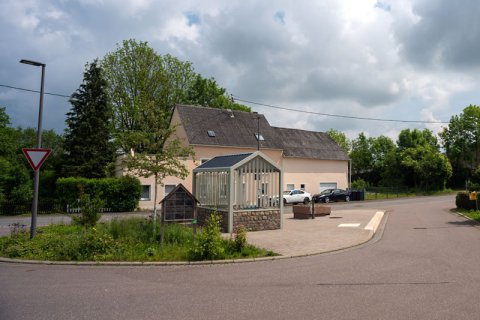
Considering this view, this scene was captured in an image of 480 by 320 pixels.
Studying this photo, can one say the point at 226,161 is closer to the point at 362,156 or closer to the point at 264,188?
the point at 264,188

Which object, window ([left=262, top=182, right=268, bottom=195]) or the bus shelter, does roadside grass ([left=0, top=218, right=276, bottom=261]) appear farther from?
window ([left=262, top=182, right=268, bottom=195])

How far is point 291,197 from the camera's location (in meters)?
37.1

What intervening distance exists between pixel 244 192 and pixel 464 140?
62.5m

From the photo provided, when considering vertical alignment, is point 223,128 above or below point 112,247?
above

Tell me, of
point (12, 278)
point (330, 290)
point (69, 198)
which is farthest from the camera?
point (69, 198)

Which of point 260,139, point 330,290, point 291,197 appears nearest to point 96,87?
point 260,139

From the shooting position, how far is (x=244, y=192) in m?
16.0

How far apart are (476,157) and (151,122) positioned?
64533 millimetres

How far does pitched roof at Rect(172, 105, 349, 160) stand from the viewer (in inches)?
1455

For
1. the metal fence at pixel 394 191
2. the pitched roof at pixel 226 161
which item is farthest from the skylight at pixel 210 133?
the metal fence at pixel 394 191

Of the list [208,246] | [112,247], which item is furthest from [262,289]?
[112,247]

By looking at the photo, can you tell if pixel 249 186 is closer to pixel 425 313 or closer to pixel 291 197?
pixel 425 313

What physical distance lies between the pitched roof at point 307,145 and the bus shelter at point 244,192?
2515 centimetres

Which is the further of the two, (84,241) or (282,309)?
(84,241)
